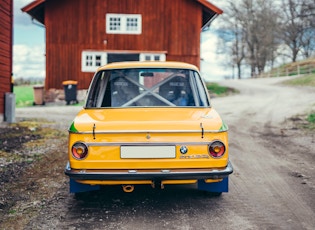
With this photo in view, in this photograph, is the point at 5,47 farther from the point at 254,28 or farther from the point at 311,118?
the point at 254,28

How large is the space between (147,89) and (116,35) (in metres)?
20.0

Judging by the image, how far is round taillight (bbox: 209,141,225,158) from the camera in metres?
4.43

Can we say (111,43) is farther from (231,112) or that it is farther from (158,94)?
(158,94)

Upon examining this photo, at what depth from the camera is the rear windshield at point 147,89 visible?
5.46m

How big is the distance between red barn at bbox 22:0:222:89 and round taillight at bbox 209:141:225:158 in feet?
67.9

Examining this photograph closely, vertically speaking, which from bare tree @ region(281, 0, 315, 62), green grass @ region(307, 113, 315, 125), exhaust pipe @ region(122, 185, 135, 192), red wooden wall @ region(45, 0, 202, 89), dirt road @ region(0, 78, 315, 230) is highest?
bare tree @ region(281, 0, 315, 62)

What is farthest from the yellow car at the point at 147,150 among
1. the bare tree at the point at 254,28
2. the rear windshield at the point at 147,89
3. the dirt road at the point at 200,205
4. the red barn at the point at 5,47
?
the bare tree at the point at 254,28

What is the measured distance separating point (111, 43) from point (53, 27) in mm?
3490

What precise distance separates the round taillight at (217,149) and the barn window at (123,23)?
21198mm

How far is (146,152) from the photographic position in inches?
172

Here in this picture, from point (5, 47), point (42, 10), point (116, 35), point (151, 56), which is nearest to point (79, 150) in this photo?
point (5, 47)

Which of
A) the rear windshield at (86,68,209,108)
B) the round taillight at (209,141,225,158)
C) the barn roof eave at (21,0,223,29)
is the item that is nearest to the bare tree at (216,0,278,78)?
the barn roof eave at (21,0,223,29)

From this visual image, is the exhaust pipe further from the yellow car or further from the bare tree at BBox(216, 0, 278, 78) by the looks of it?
the bare tree at BBox(216, 0, 278, 78)

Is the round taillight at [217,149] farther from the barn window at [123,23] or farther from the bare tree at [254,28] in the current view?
the bare tree at [254,28]
